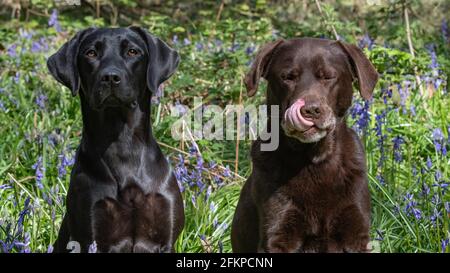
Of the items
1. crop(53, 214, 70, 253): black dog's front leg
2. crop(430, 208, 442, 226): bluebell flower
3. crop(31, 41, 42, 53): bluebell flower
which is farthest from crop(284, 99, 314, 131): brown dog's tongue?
crop(31, 41, 42, 53): bluebell flower

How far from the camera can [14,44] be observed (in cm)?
885

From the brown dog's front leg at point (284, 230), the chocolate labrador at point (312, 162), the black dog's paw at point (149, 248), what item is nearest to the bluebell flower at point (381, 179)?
the chocolate labrador at point (312, 162)

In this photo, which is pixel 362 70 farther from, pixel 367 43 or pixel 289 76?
pixel 367 43

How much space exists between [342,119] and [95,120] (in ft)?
4.40

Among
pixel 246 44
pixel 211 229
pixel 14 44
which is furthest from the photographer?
pixel 14 44

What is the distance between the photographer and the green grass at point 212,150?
4.96 metres

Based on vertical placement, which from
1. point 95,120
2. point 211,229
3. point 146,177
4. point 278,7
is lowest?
point 211,229

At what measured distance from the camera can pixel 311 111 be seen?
396cm

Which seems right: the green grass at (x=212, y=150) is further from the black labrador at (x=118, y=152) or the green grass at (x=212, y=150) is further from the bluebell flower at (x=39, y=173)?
the black labrador at (x=118, y=152)

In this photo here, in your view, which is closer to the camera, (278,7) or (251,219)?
(251,219)

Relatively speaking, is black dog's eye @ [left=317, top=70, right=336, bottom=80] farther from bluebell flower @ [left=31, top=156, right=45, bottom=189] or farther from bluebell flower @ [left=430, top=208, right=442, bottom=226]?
bluebell flower @ [left=31, top=156, right=45, bottom=189]

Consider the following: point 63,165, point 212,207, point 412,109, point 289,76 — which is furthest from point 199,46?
point 289,76
